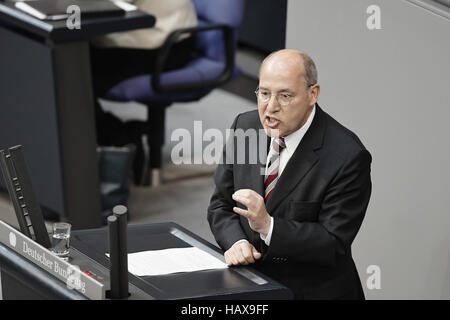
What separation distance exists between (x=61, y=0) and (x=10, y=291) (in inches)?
92.8

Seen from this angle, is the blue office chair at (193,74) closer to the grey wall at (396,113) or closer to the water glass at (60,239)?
the grey wall at (396,113)

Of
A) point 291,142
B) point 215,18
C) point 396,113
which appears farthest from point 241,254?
point 215,18

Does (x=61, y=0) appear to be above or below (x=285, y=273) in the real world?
above

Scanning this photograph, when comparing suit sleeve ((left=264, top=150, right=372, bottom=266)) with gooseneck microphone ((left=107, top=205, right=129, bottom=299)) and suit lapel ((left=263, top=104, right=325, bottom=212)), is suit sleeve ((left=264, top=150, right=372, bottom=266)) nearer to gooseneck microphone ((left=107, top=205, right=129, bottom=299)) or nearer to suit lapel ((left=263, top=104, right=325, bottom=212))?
suit lapel ((left=263, top=104, right=325, bottom=212))

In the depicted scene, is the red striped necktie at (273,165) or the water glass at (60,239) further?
the red striped necktie at (273,165)

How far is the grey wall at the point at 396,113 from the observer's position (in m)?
2.75

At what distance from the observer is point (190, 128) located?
19.1 ft

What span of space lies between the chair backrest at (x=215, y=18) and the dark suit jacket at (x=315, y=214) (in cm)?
241

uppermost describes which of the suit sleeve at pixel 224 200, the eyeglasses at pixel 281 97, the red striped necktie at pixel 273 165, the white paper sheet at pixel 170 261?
the eyeglasses at pixel 281 97

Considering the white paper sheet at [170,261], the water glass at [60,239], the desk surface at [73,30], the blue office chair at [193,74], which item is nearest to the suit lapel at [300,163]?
the white paper sheet at [170,261]

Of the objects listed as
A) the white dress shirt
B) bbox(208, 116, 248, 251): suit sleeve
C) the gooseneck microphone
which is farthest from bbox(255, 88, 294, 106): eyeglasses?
the gooseneck microphone

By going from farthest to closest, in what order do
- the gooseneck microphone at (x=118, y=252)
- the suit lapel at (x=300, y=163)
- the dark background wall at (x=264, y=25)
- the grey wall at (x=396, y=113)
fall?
the dark background wall at (x=264, y=25) → the grey wall at (x=396, y=113) → the suit lapel at (x=300, y=163) → the gooseneck microphone at (x=118, y=252)

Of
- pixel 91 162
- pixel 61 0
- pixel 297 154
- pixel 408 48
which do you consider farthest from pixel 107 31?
pixel 297 154
